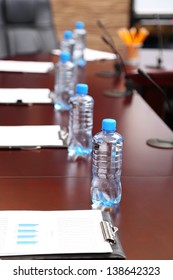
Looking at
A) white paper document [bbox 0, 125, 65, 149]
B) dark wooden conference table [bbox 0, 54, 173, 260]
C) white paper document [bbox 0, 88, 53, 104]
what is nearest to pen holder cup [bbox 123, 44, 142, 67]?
white paper document [bbox 0, 88, 53, 104]

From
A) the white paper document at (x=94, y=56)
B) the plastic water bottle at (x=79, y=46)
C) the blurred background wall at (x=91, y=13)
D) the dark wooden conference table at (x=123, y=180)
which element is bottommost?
the dark wooden conference table at (x=123, y=180)

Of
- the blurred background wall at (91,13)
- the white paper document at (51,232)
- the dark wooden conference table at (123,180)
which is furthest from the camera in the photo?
the blurred background wall at (91,13)

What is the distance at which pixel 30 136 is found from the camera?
1.60 metres

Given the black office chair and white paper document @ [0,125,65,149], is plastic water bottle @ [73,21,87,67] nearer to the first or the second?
the black office chair

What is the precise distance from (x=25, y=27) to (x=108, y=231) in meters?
2.74

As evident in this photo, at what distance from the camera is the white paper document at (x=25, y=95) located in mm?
2058

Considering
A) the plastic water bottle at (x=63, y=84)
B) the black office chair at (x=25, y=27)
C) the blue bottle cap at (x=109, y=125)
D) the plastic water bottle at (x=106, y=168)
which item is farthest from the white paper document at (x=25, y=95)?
the black office chair at (x=25, y=27)

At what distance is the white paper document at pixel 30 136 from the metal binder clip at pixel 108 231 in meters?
0.53

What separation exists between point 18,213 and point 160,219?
300 millimetres

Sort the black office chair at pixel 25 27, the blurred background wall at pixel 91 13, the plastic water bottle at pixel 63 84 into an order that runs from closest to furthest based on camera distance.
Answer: the plastic water bottle at pixel 63 84, the black office chair at pixel 25 27, the blurred background wall at pixel 91 13

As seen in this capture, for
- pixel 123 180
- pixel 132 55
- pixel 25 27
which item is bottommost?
pixel 123 180

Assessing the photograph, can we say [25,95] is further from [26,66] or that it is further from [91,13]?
[91,13]

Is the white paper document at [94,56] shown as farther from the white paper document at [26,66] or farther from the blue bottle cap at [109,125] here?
the blue bottle cap at [109,125]

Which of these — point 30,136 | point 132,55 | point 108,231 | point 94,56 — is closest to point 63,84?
point 30,136
